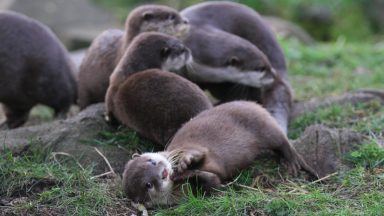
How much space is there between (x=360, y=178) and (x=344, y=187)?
0.11 meters

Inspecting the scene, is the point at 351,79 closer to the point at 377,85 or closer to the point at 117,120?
the point at 377,85

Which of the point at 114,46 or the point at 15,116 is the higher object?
the point at 114,46

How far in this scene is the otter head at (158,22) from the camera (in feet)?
16.0

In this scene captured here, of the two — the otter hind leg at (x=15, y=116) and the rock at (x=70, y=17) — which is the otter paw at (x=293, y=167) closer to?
the otter hind leg at (x=15, y=116)

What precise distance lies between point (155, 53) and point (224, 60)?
65 centimetres

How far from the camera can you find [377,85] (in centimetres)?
596

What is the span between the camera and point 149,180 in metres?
3.38

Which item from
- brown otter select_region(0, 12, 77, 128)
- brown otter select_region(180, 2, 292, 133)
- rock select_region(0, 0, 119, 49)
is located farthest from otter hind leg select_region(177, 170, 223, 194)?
rock select_region(0, 0, 119, 49)

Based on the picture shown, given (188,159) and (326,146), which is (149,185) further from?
(326,146)

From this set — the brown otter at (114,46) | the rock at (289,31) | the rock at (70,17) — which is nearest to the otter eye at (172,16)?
the brown otter at (114,46)

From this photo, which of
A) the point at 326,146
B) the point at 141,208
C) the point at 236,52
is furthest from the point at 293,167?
the point at 236,52

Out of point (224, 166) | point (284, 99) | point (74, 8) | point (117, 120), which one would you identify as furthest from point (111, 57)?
point (74, 8)

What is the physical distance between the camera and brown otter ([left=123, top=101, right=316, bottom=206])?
3.43 meters

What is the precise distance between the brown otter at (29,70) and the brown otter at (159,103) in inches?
45.1
